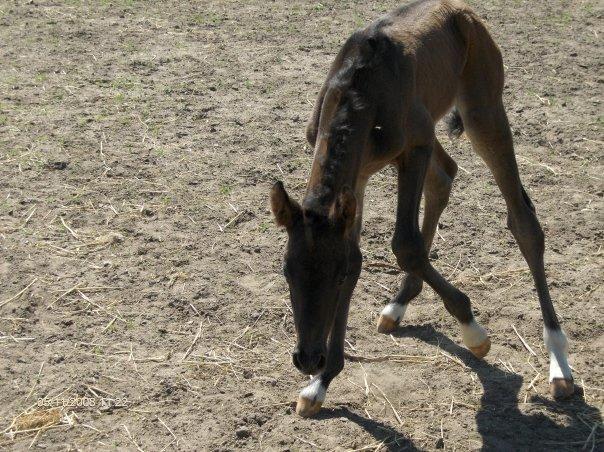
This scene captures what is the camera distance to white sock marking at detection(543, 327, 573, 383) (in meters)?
5.39

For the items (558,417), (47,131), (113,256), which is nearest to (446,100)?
(558,417)

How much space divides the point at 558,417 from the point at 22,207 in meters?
4.52

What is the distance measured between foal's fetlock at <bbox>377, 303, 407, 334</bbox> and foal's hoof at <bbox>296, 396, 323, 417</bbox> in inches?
40.4

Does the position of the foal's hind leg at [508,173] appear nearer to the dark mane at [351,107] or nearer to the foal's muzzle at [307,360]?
the dark mane at [351,107]

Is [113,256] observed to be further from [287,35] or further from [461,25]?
[287,35]

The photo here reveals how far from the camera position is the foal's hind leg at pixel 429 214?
6.05 meters

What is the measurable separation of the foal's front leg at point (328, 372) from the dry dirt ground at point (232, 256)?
9cm

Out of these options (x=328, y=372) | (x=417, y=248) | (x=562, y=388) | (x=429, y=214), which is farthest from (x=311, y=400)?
(x=429, y=214)

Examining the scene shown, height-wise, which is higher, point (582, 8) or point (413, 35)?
point (413, 35)

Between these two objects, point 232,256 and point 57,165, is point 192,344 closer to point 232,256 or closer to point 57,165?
point 232,256

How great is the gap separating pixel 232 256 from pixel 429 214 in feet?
4.96

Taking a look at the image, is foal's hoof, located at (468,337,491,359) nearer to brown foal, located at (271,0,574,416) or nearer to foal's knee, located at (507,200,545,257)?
brown foal, located at (271,0,574,416)

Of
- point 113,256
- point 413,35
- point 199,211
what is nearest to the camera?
point 413,35

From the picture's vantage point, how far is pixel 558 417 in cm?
520
